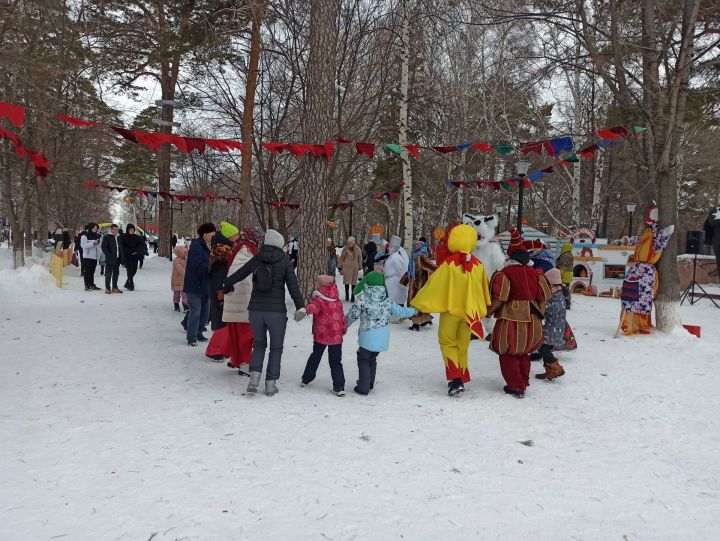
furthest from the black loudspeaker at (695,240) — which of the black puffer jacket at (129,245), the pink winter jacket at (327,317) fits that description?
the black puffer jacket at (129,245)

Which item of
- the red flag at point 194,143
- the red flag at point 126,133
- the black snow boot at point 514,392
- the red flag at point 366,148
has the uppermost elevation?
the red flag at point 366,148

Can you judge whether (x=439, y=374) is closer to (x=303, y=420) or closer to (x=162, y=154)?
(x=303, y=420)

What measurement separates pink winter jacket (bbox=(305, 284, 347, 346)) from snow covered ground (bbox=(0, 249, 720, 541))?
616 millimetres

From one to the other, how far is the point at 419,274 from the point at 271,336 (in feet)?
15.9

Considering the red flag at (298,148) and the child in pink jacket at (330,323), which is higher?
the red flag at (298,148)

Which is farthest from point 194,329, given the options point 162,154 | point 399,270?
point 162,154

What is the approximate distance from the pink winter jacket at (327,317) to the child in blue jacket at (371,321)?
0.62 feet

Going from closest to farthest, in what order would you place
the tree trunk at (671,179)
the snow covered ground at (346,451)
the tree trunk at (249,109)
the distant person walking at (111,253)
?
1. the snow covered ground at (346,451)
2. the tree trunk at (671,179)
3. the distant person walking at (111,253)
4. the tree trunk at (249,109)

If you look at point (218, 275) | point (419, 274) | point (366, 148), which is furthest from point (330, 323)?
point (366, 148)

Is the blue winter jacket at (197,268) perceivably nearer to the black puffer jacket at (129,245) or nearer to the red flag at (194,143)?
the red flag at (194,143)

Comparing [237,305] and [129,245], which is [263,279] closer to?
[237,305]

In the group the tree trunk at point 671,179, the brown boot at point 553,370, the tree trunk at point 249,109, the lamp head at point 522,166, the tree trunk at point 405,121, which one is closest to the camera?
the brown boot at point 553,370

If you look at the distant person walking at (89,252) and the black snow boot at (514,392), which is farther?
the distant person walking at (89,252)

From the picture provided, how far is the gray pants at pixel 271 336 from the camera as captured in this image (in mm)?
5285
